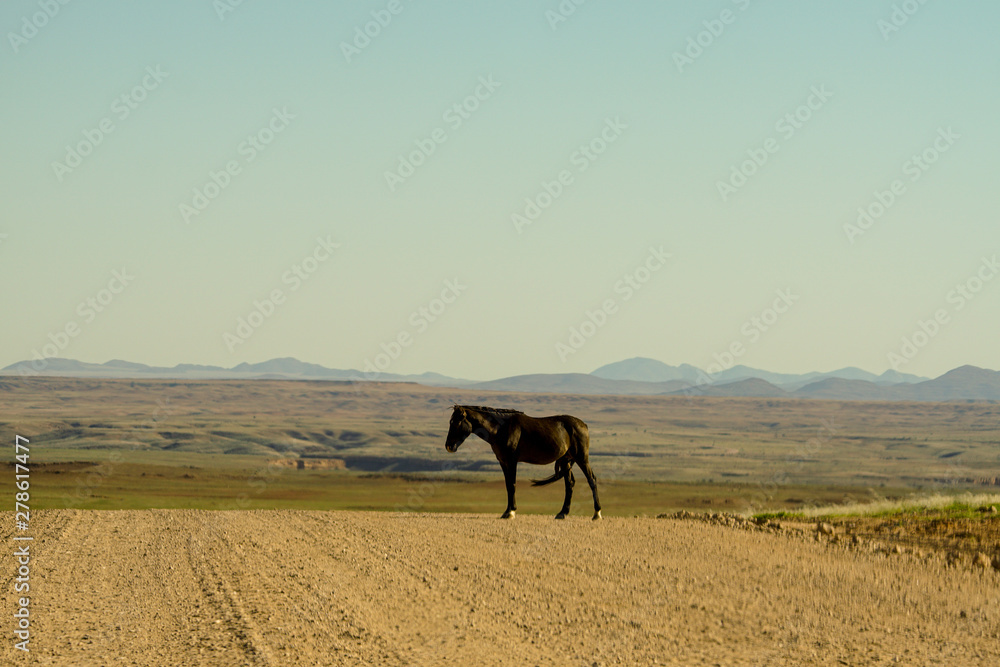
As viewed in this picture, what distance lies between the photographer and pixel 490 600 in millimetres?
13172

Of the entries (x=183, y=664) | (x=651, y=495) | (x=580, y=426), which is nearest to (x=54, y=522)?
(x=580, y=426)

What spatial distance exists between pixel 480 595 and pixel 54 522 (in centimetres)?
1192

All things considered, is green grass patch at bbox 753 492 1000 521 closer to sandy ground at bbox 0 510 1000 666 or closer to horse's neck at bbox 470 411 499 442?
sandy ground at bbox 0 510 1000 666

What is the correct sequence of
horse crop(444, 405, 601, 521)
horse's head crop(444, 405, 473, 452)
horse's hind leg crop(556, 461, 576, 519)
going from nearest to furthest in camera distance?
1. horse's head crop(444, 405, 473, 452)
2. horse crop(444, 405, 601, 521)
3. horse's hind leg crop(556, 461, 576, 519)

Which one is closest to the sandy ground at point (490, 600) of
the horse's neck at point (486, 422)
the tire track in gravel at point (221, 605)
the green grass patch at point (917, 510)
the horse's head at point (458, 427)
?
the tire track in gravel at point (221, 605)

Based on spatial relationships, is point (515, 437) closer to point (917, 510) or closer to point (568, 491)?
point (568, 491)

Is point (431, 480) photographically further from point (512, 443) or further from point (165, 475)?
point (512, 443)

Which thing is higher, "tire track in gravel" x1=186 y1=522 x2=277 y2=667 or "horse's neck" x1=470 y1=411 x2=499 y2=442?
"horse's neck" x1=470 y1=411 x2=499 y2=442

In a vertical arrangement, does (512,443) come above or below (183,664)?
above

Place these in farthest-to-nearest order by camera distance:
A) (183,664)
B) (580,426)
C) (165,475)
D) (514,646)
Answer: (165,475) → (580,426) → (514,646) → (183,664)

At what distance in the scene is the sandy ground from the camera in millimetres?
10797

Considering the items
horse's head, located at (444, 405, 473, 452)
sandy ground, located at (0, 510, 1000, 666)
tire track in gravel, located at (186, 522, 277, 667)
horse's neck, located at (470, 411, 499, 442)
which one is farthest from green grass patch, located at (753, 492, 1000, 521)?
tire track in gravel, located at (186, 522, 277, 667)

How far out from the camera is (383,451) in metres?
163

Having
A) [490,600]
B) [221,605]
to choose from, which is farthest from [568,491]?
[221,605]
